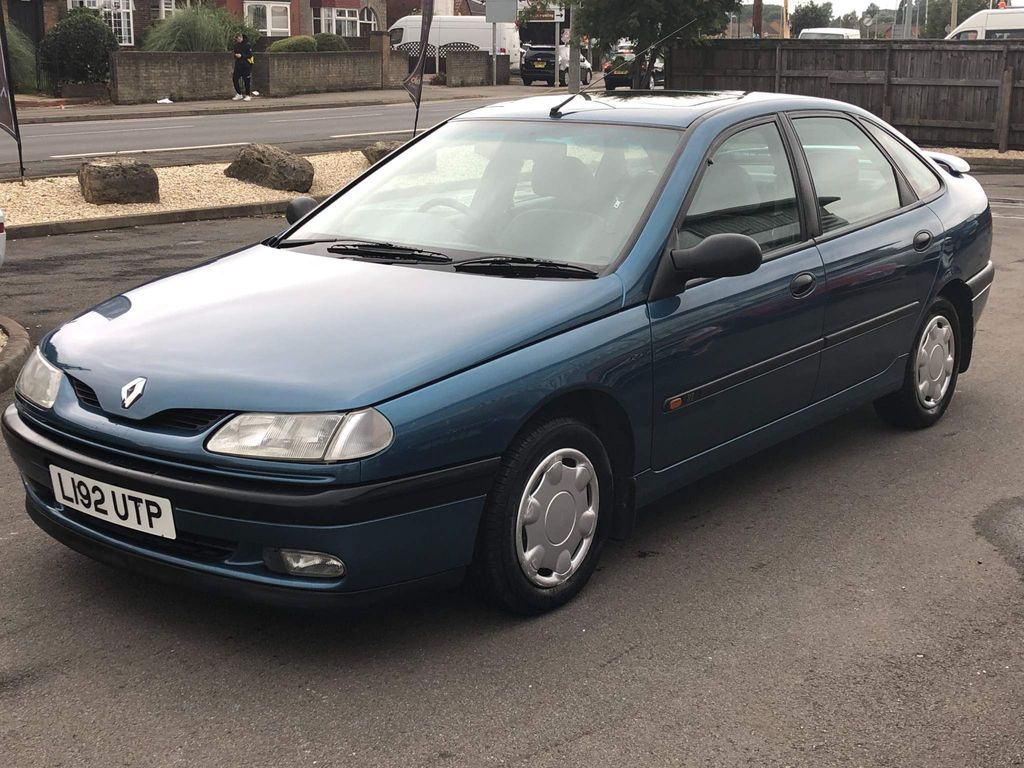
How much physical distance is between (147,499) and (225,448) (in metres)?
0.31

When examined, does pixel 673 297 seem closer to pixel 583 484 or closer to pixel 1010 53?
pixel 583 484

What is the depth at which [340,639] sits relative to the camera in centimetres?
387

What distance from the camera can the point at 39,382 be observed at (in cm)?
401

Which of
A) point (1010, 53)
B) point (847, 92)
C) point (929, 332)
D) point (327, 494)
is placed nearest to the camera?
point (327, 494)

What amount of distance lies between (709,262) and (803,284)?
0.83m

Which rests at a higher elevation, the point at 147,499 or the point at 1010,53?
the point at 1010,53

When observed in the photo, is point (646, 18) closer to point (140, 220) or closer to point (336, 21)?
point (140, 220)

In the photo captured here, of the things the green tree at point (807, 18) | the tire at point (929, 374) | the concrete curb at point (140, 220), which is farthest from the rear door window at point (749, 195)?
the green tree at point (807, 18)

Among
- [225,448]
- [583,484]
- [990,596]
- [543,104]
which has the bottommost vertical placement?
[990,596]

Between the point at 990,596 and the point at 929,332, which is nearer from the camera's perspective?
the point at 990,596

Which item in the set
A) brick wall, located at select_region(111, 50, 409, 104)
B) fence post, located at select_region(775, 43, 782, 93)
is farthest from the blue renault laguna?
brick wall, located at select_region(111, 50, 409, 104)

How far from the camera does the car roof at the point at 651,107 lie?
4.92 m

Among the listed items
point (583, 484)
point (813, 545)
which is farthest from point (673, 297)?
point (813, 545)

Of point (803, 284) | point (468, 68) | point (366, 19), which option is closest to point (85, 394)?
point (803, 284)
